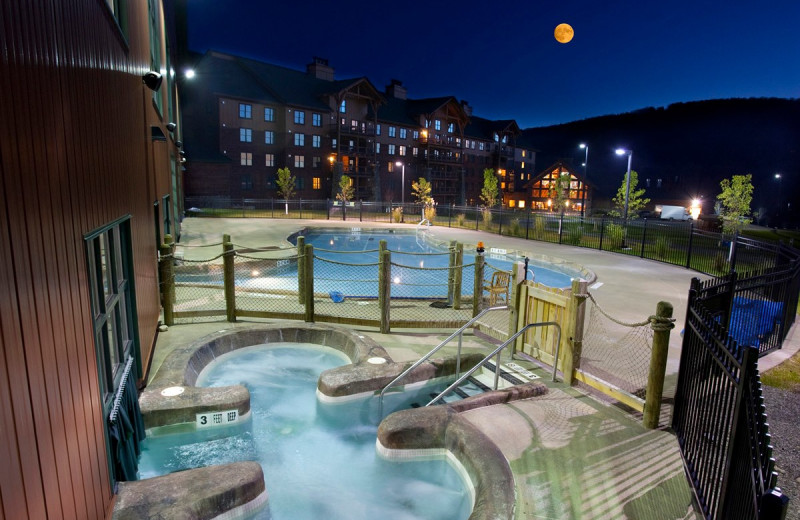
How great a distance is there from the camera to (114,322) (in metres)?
5.63

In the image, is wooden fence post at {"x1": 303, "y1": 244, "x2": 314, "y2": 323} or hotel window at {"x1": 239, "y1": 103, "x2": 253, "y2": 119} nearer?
wooden fence post at {"x1": 303, "y1": 244, "x2": 314, "y2": 323}

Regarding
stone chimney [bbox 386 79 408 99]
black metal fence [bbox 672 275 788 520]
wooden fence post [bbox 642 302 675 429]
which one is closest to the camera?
black metal fence [bbox 672 275 788 520]

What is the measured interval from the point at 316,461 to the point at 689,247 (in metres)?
17.2

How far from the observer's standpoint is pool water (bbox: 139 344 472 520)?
554cm

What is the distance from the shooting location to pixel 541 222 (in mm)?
27938

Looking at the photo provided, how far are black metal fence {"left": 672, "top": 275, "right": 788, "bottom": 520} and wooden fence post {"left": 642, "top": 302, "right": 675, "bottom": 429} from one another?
23 centimetres

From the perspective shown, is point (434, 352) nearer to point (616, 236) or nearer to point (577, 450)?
point (577, 450)

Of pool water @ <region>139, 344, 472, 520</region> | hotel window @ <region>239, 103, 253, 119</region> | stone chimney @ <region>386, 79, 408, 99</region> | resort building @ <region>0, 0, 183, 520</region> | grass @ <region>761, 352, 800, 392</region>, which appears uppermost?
stone chimney @ <region>386, 79, 408, 99</region>

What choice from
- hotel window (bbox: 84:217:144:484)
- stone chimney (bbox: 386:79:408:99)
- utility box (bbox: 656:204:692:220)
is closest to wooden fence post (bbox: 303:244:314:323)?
hotel window (bbox: 84:217:144:484)

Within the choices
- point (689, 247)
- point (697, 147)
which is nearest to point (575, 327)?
point (689, 247)

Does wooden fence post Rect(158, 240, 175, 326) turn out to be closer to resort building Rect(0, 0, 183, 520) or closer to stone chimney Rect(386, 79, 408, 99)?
resort building Rect(0, 0, 183, 520)

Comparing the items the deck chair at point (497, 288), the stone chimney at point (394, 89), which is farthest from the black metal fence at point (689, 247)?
the stone chimney at point (394, 89)

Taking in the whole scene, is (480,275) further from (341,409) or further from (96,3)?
(96,3)

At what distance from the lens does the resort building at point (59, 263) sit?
2.52 metres
